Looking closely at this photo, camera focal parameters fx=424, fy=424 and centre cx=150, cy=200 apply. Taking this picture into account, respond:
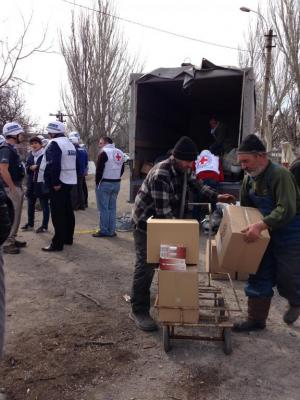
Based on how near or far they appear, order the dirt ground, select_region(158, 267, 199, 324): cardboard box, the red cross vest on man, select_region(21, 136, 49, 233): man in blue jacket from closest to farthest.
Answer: the dirt ground < select_region(158, 267, 199, 324): cardboard box < the red cross vest on man < select_region(21, 136, 49, 233): man in blue jacket

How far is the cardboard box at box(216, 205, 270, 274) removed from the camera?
3.50 m

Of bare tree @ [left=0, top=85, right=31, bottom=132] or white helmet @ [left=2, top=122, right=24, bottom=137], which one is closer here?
white helmet @ [left=2, top=122, right=24, bottom=137]

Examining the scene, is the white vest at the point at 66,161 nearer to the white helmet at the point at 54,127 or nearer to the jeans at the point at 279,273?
the white helmet at the point at 54,127

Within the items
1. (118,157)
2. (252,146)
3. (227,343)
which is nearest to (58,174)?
(118,157)

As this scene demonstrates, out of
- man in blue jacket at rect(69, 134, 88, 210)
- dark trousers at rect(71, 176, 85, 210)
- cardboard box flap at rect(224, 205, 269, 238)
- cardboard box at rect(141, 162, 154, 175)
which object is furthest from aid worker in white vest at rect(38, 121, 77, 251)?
dark trousers at rect(71, 176, 85, 210)

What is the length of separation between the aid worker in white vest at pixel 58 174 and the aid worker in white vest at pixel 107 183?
95cm

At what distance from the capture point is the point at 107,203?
7.75m

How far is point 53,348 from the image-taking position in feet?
11.8

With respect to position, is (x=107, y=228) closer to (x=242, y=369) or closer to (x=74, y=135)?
(x=74, y=135)

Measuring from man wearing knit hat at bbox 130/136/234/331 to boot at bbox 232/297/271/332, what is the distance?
83 cm

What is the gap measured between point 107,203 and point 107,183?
0.37 meters

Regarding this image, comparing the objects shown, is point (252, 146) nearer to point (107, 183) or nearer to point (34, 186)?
point (107, 183)

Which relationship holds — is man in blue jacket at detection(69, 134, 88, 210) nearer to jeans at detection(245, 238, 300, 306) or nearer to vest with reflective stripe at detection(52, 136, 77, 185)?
vest with reflective stripe at detection(52, 136, 77, 185)

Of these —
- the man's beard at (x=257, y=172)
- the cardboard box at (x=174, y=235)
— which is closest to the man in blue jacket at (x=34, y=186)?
the cardboard box at (x=174, y=235)
